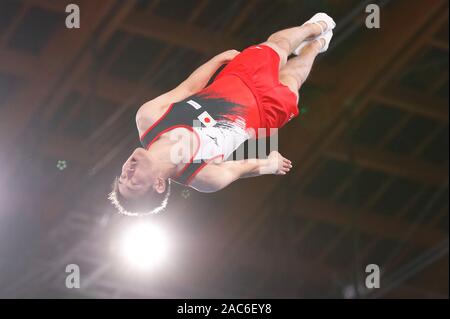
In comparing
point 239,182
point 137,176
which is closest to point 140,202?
point 137,176

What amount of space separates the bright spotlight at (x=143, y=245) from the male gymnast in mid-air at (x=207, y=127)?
5.00 metres

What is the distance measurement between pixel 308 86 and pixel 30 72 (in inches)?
117

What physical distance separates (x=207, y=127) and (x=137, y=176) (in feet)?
1.64

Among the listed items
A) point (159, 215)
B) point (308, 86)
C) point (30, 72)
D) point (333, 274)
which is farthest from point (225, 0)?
point (333, 274)

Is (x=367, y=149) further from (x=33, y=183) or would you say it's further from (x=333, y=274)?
(x=33, y=183)

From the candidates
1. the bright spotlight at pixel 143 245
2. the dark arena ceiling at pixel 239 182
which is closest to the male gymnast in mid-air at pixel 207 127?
the dark arena ceiling at pixel 239 182

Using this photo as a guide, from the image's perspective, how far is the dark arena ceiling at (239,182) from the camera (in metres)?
9.28

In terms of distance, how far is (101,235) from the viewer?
10727 mm

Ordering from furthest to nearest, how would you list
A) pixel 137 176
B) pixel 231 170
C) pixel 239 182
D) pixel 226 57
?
1. pixel 239 182
2. pixel 226 57
3. pixel 231 170
4. pixel 137 176

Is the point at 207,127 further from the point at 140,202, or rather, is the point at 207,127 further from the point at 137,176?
the point at 140,202

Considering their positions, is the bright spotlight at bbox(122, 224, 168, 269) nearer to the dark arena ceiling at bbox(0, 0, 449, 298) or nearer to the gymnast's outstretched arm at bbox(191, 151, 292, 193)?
the dark arena ceiling at bbox(0, 0, 449, 298)

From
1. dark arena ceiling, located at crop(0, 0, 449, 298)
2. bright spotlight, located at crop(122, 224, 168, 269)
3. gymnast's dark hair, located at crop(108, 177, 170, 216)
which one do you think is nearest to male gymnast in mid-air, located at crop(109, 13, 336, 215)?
gymnast's dark hair, located at crop(108, 177, 170, 216)

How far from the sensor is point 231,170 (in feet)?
18.5

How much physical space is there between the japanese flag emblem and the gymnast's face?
396mm
